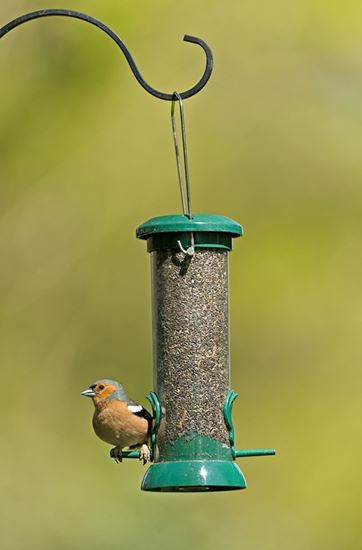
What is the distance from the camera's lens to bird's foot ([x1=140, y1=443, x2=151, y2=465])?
11.2 meters

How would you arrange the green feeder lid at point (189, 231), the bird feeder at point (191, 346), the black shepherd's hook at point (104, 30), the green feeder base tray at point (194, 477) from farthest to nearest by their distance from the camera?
the bird feeder at point (191, 346) < the green feeder lid at point (189, 231) < the green feeder base tray at point (194, 477) < the black shepherd's hook at point (104, 30)

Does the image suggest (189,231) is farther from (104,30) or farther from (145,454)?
(104,30)

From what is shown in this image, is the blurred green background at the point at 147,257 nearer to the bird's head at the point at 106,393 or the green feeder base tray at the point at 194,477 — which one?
the bird's head at the point at 106,393

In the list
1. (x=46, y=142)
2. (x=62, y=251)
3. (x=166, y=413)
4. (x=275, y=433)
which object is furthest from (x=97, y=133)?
(x=166, y=413)

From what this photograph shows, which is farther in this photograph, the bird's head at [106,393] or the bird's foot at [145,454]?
the bird's head at [106,393]

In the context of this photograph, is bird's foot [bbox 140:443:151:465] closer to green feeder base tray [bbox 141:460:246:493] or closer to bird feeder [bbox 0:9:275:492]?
bird feeder [bbox 0:9:275:492]

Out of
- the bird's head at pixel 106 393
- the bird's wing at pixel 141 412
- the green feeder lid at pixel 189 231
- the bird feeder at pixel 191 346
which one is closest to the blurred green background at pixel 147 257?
the bird's head at pixel 106 393

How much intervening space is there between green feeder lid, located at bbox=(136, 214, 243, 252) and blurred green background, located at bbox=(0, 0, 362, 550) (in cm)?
960

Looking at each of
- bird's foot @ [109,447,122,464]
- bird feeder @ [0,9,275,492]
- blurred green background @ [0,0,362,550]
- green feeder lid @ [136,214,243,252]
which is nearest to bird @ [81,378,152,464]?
bird's foot @ [109,447,122,464]

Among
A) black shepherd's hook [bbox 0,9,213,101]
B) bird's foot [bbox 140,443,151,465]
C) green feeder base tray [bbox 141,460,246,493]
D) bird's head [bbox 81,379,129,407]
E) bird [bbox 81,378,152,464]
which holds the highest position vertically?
black shepherd's hook [bbox 0,9,213,101]

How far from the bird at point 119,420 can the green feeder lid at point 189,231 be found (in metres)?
1.01

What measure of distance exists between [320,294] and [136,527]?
3927mm

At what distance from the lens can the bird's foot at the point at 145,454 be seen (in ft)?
36.8

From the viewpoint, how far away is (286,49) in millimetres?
26672
